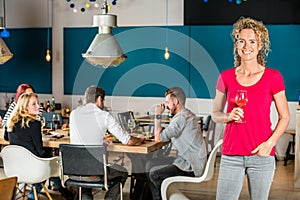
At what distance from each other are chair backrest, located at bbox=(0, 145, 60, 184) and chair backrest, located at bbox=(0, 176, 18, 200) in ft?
5.08

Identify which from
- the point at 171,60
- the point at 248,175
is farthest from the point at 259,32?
the point at 171,60

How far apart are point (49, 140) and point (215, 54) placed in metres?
4.45

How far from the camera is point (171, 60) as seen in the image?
9.23 m

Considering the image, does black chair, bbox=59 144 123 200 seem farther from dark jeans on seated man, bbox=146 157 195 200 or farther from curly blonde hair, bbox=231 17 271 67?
curly blonde hair, bbox=231 17 271 67

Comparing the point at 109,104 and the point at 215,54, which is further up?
the point at 215,54

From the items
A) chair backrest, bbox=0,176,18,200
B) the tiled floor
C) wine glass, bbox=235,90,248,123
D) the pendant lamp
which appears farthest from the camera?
the tiled floor

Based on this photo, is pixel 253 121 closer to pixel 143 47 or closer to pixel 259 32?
pixel 259 32

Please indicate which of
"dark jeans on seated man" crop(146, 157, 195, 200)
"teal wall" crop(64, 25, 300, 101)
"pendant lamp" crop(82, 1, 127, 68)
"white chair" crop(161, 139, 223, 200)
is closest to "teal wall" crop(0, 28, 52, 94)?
"teal wall" crop(64, 25, 300, 101)

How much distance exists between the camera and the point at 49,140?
17.1 ft

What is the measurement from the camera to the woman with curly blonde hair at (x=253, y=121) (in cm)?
299

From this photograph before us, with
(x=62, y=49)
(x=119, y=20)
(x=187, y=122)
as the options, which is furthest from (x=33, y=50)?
(x=187, y=122)

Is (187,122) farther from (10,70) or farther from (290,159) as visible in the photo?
(10,70)

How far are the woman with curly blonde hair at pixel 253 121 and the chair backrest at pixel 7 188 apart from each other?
127cm

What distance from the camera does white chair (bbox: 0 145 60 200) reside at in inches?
187
